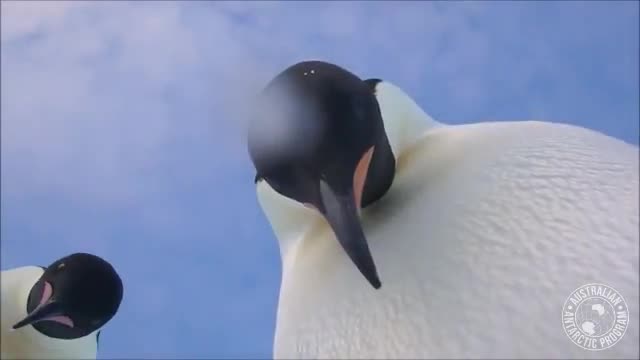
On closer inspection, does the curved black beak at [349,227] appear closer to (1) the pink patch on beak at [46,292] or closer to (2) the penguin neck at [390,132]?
(2) the penguin neck at [390,132]

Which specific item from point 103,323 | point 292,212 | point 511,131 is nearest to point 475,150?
point 511,131

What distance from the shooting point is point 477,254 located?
4.02ft

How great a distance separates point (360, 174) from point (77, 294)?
1.32 metres

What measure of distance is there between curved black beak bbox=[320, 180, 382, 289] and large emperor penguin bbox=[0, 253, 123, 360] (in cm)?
127

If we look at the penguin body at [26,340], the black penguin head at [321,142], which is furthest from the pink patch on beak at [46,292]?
the black penguin head at [321,142]

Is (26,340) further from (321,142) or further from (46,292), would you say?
(321,142)

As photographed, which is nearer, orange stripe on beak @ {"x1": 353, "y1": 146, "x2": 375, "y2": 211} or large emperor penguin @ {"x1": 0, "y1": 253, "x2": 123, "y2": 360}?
orange stripe on beak @ {"x1": 353, "y1": 146, "x2": 375, "y2": 211}

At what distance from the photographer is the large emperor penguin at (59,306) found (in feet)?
7.85

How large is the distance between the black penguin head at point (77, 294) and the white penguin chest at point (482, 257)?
1.09m

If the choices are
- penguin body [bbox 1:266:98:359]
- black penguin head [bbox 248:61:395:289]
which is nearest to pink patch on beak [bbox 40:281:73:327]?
penguin body [bbox 1:266:98:359]

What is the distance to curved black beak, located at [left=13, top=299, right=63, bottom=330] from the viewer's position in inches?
92.6

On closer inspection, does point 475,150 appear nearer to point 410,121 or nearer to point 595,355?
point 410,121

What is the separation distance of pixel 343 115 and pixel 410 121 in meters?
0.33

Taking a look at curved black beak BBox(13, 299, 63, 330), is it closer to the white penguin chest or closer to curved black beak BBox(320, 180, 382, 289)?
the white penguin chest
